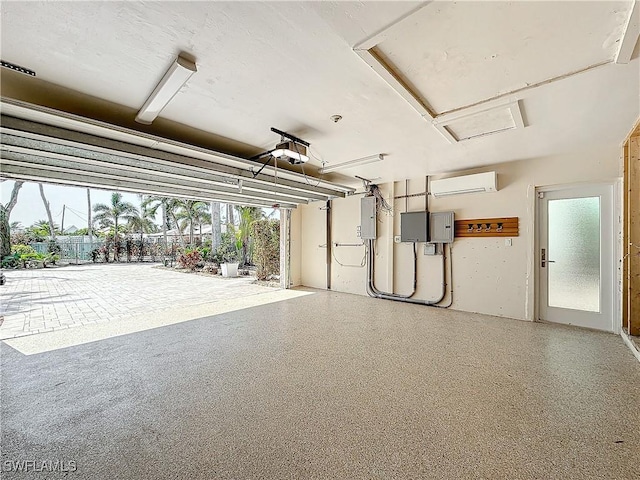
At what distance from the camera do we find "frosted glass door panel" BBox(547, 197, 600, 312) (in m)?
3.71

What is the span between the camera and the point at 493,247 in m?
4.48

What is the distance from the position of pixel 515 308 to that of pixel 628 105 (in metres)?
2.90

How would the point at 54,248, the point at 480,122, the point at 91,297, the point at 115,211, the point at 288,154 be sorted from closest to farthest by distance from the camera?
the point at 480,122
the point at 288,154
the point at 91,297
the point at 54,248
the point at 115,211

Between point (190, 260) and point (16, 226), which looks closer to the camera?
point (190, 260)

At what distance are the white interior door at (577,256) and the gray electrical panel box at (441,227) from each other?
47.9 inches

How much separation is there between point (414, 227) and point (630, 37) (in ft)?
12.0

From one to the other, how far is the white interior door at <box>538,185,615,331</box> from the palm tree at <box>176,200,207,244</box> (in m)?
13.3

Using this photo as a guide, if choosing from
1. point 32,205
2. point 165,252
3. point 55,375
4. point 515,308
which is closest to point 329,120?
point 55,375

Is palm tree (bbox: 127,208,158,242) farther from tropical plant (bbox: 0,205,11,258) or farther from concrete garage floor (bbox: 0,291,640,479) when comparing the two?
concrete garage floor (bbox: 0,291,640,479)

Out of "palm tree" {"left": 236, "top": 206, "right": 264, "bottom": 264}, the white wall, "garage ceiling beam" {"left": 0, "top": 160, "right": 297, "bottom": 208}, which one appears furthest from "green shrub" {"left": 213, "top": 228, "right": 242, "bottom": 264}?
the white wall

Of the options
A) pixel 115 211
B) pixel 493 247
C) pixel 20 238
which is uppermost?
pixel 115 211

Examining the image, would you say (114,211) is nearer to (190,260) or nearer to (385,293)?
(190,260)

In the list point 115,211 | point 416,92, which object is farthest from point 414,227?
point 115,211

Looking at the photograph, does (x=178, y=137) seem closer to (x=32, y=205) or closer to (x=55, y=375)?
(x=55, y=375)
